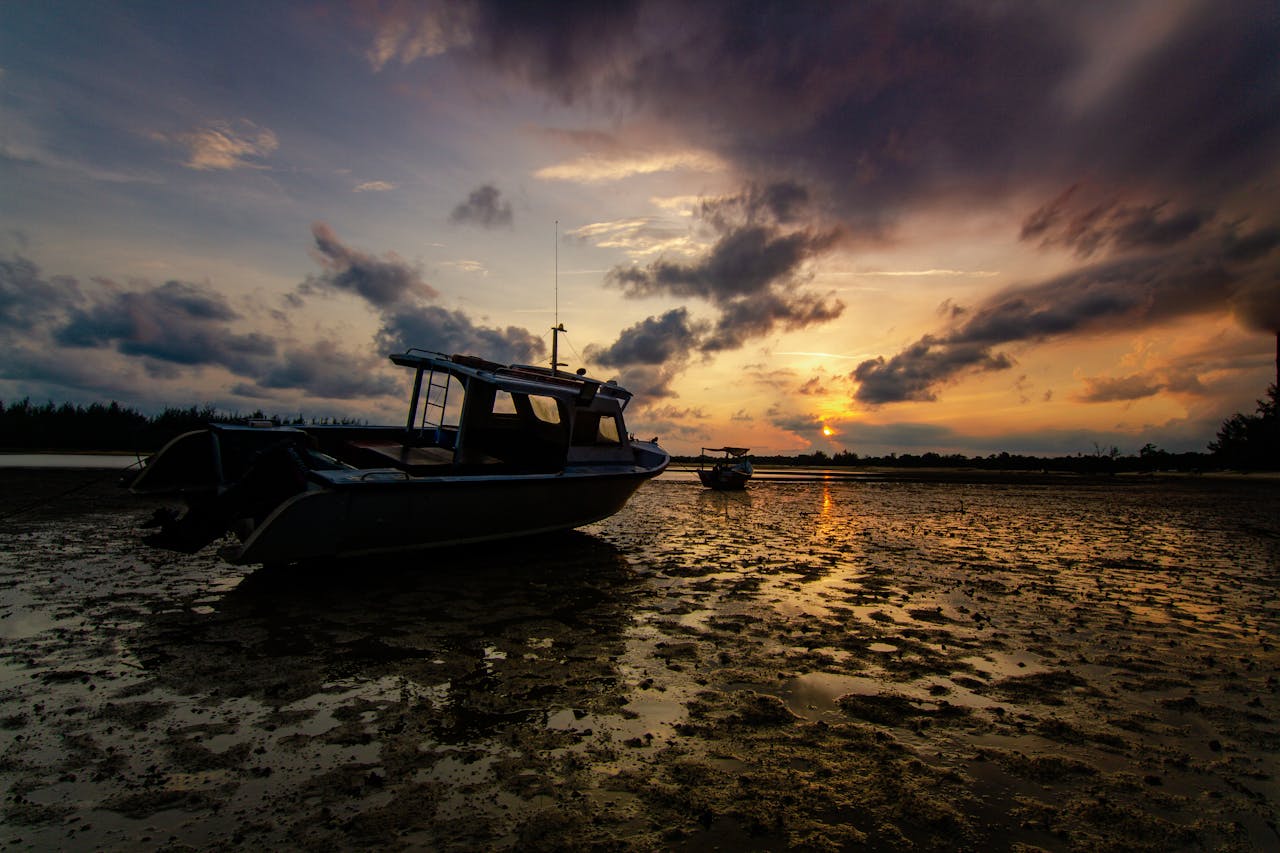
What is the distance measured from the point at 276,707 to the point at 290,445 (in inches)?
190

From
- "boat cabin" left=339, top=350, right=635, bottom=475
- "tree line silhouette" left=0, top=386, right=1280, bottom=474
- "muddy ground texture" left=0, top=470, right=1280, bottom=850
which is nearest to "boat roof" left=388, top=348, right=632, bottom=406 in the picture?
"boat cabin" left=339, top=350, right=635, bottom=475

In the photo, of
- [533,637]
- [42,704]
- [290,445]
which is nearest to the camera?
[42,704]

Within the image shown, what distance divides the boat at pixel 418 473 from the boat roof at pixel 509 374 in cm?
3

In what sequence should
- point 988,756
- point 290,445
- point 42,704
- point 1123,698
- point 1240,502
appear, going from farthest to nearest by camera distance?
point 1240,502 → point 290,445 → point 1123,698 → point 42,704 → point 988,756

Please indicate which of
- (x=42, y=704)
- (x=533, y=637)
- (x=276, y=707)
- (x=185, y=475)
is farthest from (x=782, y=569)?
(x=185, y=475)

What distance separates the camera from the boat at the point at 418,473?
26.2 ft

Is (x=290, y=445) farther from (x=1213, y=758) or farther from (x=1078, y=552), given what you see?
(x=1078, y=552)

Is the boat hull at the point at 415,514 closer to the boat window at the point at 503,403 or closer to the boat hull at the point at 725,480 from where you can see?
the boat window at the point at 503,403

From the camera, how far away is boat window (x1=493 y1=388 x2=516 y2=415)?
12258 mm

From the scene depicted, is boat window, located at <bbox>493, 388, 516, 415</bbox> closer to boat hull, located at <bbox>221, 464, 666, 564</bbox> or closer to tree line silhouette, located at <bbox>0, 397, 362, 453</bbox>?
boat hull, located at <bbox>221, 464, 666, 564</bbox>

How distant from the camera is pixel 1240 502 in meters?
25.7

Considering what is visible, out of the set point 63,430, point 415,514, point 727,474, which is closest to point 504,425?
point 415,514

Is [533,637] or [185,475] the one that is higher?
[185,475]

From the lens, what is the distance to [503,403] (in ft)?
40.7
